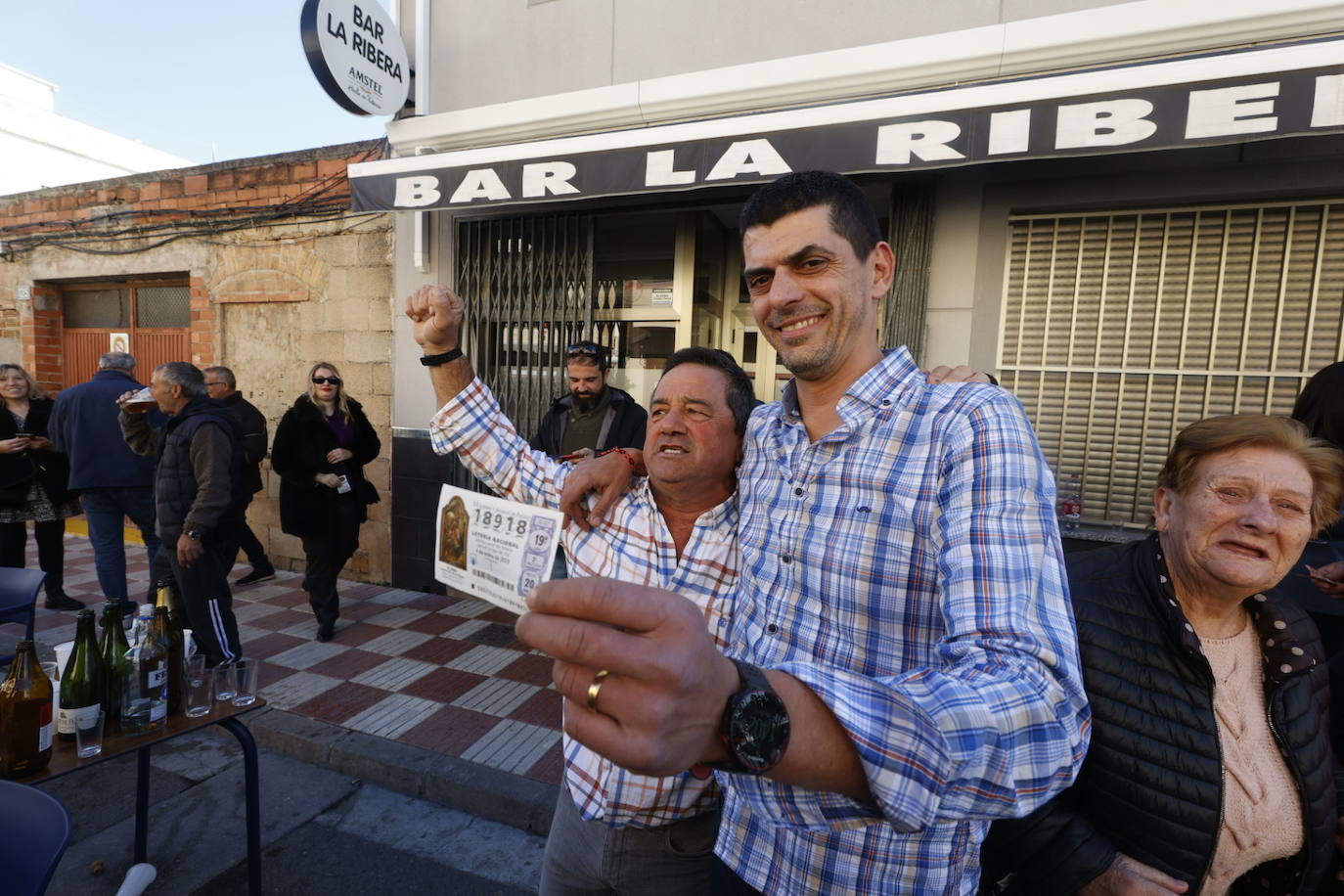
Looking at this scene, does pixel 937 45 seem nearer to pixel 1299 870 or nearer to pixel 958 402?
pixel 958 402

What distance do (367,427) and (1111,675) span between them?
4.60 meters

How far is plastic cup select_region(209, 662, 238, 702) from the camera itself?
2.11 m

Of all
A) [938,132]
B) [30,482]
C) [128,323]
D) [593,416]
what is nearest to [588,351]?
[593,416]

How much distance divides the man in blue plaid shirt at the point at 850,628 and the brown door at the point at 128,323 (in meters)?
7.71

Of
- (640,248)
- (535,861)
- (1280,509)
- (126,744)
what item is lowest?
(535,861)

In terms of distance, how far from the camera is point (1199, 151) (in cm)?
324

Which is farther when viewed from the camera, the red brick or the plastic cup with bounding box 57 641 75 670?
the red brick

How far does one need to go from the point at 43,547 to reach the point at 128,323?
3234mm

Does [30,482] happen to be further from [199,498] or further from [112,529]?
[199,498]

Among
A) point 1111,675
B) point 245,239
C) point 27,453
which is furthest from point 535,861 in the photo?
point 245,239

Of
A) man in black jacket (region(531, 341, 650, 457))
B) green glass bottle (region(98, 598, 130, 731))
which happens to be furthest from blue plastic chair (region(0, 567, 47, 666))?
man in black jacket (region(531, 341, 650, 457))

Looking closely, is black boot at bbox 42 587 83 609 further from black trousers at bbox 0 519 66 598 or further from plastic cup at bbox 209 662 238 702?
plastic cup at bbox 209 662 238 702

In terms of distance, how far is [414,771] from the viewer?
2.88m

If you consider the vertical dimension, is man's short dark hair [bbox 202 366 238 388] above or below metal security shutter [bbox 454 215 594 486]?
below
